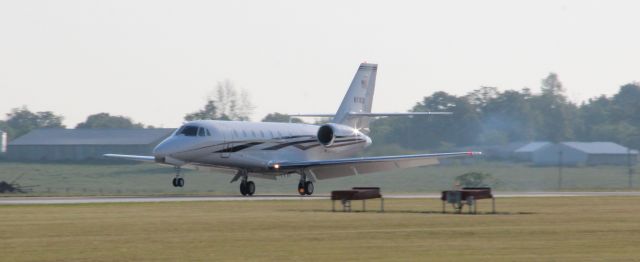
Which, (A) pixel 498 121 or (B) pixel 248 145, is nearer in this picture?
(B) pixel 248 145

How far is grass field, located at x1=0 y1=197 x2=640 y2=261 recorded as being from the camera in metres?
24.0

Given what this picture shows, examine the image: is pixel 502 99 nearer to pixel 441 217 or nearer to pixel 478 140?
pixel 478 140

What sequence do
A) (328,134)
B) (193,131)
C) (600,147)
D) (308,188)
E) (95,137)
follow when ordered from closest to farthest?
(193,131) < (308,188) < (328,134) < (600,147) < (95,137)

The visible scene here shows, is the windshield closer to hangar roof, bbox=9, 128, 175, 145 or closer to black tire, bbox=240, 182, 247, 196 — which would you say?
black tire, bbox=240, 182, 247, 196

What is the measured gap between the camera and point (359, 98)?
6506cm

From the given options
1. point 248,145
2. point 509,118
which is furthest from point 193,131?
point 509,118

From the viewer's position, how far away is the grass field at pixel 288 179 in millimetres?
74938

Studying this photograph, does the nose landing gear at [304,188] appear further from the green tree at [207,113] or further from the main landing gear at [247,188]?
the green tree at [207,113]

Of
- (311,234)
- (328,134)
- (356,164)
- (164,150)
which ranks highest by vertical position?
(328,134)

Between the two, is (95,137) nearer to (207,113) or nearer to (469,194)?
(207,113)

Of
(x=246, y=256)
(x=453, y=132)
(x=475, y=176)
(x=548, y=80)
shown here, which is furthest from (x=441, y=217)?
(x=548, y=80)

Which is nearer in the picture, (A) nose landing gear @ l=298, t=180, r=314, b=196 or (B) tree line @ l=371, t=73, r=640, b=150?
(A) nose landing gear @ l=298, t=180, r=314, b=196

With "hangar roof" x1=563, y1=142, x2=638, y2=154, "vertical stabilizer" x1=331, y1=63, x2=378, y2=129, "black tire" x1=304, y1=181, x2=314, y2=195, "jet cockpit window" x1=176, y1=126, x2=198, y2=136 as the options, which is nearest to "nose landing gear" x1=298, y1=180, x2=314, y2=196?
"black tire" x1=304, y1=181, x2=314, y2=195

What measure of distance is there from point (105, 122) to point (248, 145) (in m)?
107
